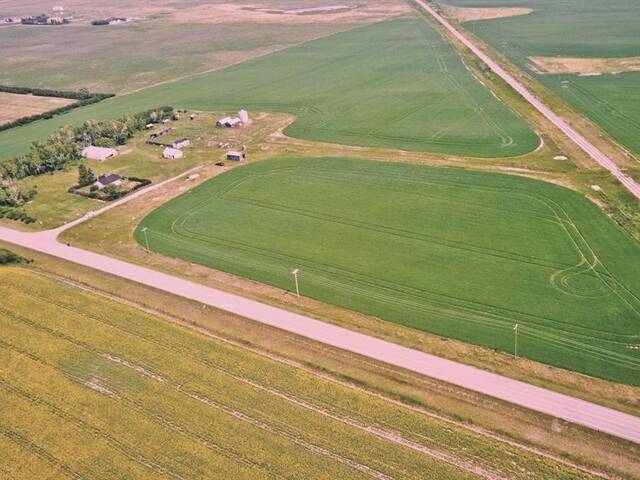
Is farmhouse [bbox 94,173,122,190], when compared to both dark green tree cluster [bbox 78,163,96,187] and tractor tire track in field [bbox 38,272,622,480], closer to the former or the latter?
dark green tree cluster [bbox 78,163,96,187]

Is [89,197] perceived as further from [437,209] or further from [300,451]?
[300,451]

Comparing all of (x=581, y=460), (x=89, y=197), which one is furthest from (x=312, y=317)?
(x=89, y=197)

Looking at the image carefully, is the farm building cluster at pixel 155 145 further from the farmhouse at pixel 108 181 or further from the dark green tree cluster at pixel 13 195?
the dark green tree cluster at pixel 13 195

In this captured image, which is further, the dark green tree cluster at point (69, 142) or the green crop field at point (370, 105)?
the green crop field at point (370, 105)

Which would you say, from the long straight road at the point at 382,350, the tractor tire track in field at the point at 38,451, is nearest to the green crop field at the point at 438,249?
the long straight road at the point at 382,350

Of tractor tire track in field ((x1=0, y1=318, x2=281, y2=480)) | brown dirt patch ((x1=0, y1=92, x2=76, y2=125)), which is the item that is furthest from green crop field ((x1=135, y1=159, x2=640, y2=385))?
brown dirt patch ((x1=0, y1=92, x2=76, y2=125))
